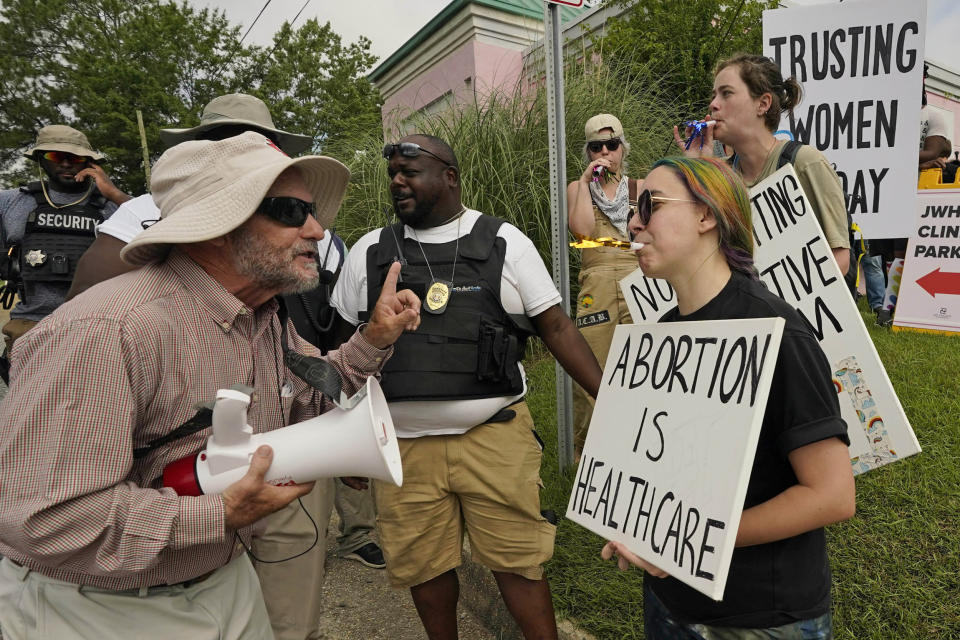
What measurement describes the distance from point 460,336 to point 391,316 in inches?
16.9

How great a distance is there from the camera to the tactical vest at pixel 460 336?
219cm

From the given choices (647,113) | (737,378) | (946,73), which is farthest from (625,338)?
(946,73)

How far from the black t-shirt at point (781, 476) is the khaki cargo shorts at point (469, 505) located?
3.09ft

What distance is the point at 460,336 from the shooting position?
7.25 ft

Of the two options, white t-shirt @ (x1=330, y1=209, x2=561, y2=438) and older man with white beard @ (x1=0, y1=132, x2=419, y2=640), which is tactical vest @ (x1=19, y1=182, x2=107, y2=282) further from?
older man with white beard @ (x1=0, y1=132, x2=419, y2=640)

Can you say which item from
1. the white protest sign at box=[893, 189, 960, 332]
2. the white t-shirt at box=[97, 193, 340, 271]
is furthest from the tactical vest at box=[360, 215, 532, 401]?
the white protest sign at box=[893, 189, 960, 332]

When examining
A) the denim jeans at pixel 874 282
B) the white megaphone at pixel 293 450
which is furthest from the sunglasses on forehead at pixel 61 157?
the denim jeans at pixel 874 282

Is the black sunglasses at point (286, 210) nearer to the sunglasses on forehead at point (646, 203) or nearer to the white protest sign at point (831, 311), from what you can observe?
the sunglasses on forehead at point (646, 203)

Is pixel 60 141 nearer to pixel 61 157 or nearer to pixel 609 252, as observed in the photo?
pixel 61 157

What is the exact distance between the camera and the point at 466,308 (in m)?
2.23

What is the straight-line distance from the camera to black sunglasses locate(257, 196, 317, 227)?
149cm

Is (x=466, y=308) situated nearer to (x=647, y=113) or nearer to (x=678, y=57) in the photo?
(x=647, y=113)

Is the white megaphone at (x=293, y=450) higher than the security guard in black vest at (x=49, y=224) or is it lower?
lower

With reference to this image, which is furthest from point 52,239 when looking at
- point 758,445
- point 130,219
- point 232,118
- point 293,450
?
point 758,445
